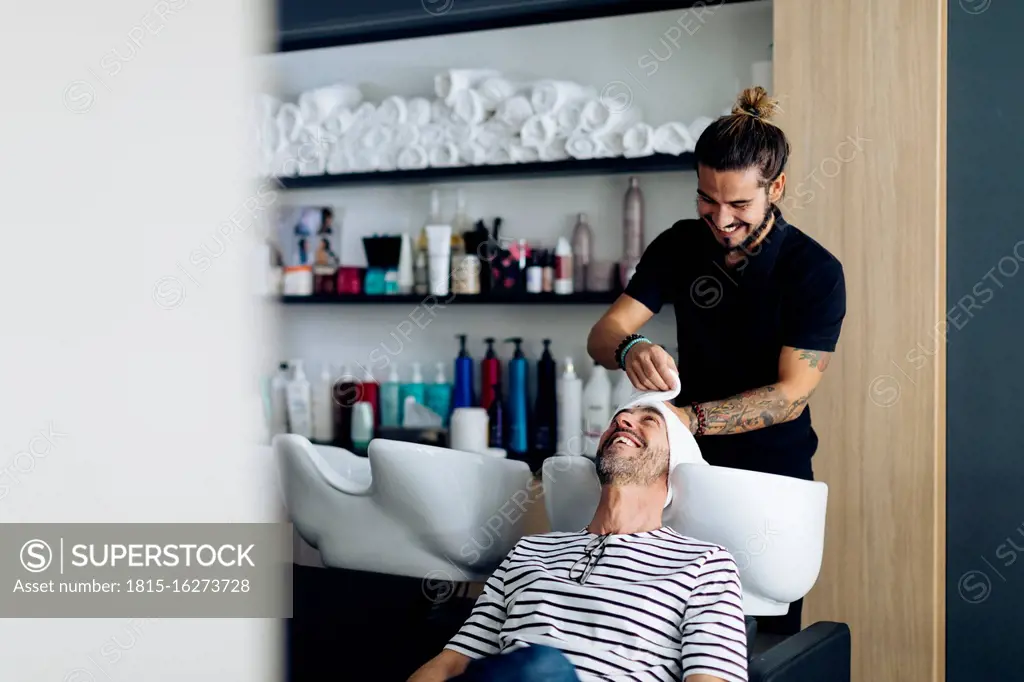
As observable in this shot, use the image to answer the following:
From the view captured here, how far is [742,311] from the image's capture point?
190cm

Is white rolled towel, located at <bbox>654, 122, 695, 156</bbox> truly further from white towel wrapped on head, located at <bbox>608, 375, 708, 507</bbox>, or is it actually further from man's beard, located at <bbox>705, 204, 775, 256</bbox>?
white towel wrapped on head, located at <bbox>608, 375, 708, 507</bbox>

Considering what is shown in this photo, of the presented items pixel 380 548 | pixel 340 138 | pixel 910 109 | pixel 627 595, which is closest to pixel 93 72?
Answer: pixel 627 595

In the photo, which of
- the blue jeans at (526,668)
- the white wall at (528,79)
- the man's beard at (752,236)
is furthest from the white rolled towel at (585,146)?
the blue jeans at (526,668)

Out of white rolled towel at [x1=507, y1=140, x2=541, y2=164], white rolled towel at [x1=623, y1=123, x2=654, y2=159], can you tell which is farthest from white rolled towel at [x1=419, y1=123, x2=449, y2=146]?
white rolled towel at [x1=623, y1=123, x2=654, y2=159]

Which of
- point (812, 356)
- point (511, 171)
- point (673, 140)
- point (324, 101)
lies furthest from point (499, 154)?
point (812, 356)

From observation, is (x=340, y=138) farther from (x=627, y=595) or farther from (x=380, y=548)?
(x=627, y=595)

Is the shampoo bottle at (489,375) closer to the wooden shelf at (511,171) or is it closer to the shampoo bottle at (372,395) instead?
the shampoo bottle at (372,395)

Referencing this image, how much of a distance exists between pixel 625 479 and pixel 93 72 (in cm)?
115

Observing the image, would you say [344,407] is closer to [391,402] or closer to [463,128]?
[391,402]

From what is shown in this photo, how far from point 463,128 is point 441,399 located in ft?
2.94

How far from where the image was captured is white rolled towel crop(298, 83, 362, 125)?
3.32 metres

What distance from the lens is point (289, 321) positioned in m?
3.61

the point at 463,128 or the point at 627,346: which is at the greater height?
the point at 463,128

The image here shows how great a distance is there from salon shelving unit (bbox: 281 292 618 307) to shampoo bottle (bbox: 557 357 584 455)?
20cm
